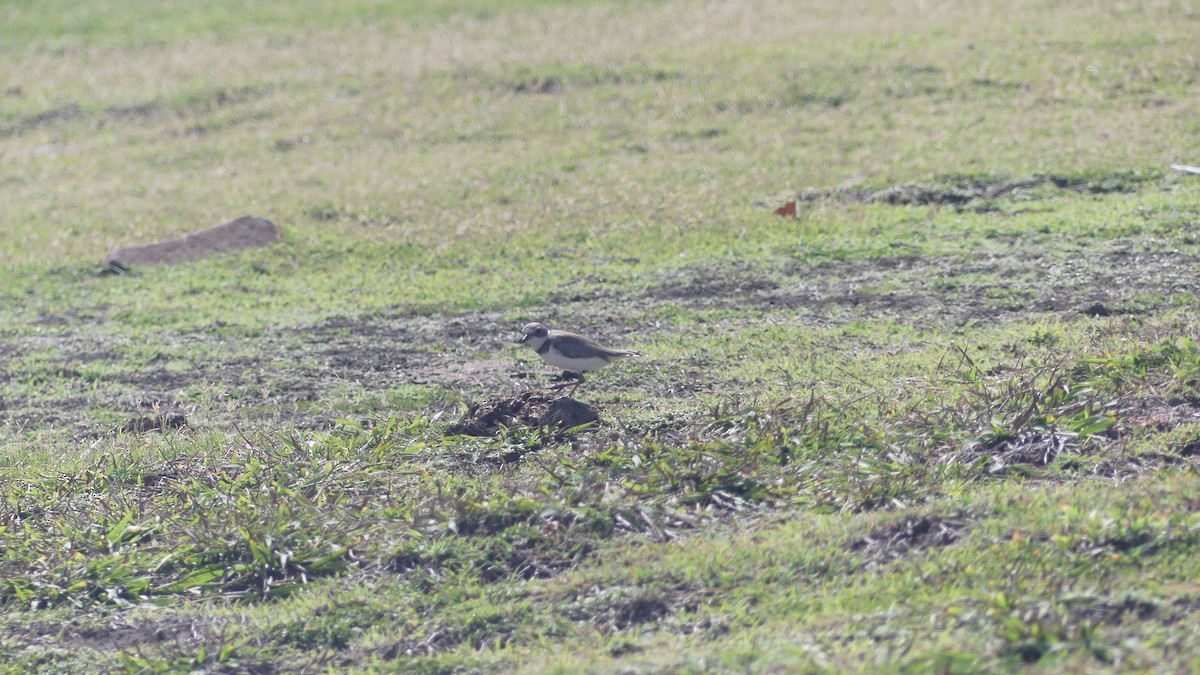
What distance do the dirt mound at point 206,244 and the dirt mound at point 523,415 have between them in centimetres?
596

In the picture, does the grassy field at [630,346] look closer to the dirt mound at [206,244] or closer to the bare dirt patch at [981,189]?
the bare dirt patch at [981,189]

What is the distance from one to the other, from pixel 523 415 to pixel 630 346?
207cm

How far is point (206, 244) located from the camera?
12383mm

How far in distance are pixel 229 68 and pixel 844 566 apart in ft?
52.0

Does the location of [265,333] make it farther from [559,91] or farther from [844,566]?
[559,91]

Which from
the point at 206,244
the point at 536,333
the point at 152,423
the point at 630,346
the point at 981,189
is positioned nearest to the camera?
the point at 536,333

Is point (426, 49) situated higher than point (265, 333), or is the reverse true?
point (426, 49)

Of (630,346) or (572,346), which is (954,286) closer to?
(630,346)

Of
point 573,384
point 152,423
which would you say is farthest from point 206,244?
point 573,384

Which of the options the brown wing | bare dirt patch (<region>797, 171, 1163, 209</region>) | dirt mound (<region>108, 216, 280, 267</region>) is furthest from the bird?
dirt mound (<region>108, 216, 280, 267</region>)

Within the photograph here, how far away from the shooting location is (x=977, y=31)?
1694cm

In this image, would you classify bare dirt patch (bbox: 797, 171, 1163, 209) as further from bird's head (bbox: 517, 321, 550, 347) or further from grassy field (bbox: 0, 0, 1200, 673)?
bird's head (bbox: 517, 321, 550, 347)

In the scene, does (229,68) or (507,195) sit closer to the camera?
(507,195)

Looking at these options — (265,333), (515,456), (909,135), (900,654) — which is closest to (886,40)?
(909,135)
